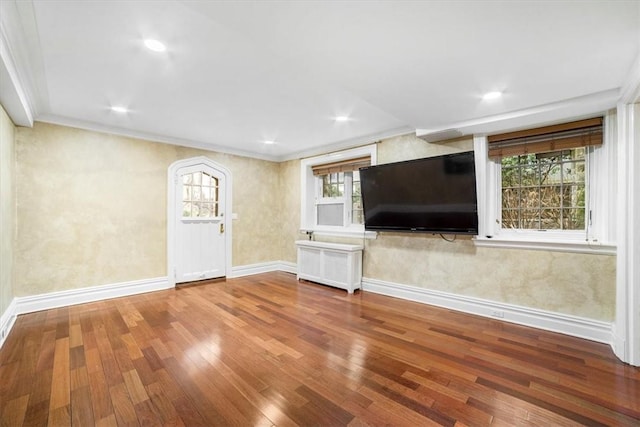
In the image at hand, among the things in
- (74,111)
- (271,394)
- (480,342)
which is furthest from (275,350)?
(74,111)

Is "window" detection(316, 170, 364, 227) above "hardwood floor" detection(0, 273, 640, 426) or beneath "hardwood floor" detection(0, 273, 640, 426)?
above

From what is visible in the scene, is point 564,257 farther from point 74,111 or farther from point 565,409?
point 74,111

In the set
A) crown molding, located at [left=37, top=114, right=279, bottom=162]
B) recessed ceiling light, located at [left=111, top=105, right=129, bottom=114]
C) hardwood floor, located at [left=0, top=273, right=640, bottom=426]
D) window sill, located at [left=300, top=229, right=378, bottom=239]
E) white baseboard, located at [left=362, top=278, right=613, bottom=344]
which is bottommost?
hardwood floor, located at [left=0, top=273, right=640, bottom=426]

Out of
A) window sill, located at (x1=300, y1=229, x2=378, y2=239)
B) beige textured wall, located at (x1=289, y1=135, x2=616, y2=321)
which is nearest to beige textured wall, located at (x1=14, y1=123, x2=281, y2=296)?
window sill, located at (x1=300, y1=229, x2=378, y2=239)

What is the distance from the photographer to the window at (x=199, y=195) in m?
4.78

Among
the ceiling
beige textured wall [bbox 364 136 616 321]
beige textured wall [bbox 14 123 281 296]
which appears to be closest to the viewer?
the ceiling

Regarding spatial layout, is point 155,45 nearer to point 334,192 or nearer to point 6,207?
point 6,207

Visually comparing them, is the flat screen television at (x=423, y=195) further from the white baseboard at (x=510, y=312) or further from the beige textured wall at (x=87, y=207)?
the beige textured wall at (x=87, y=207)

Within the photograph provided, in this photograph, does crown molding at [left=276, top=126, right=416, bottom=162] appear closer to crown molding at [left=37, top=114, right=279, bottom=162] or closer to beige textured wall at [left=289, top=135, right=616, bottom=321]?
beige textured wall at [left=289, top=135, right=616, bottom=321]

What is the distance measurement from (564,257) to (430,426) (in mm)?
2423

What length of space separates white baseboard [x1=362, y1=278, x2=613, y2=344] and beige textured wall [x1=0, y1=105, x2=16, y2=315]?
4.37m

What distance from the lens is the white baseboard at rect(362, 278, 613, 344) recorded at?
275 cm

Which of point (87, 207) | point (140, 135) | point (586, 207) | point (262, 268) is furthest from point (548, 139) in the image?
point (87, 207)

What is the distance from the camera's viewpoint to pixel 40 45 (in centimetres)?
200
